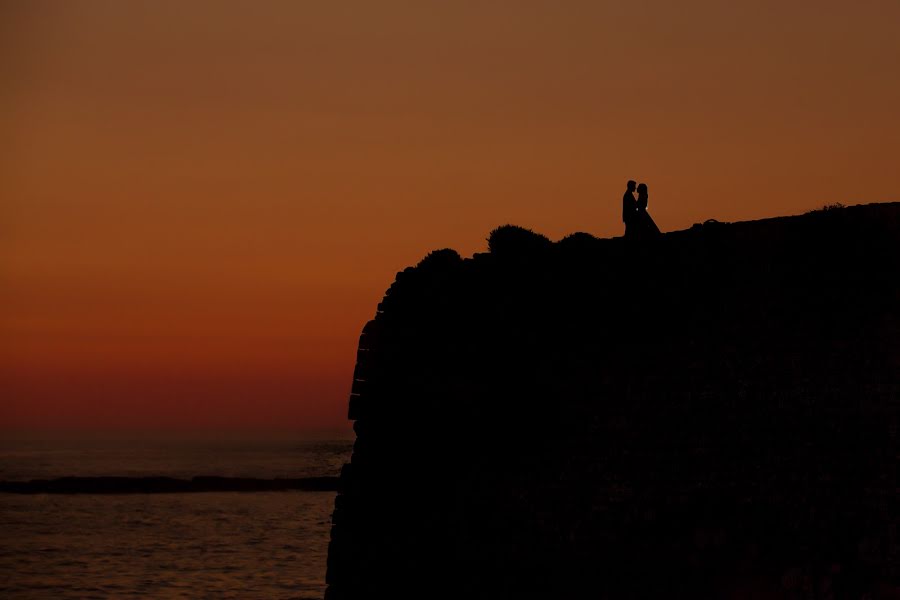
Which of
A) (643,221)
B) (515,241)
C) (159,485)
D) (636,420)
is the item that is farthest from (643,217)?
(159,485)

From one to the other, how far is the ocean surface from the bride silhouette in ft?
60.6

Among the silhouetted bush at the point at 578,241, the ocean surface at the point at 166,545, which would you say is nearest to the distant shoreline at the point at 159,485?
the ocean surface at the point at 166,545

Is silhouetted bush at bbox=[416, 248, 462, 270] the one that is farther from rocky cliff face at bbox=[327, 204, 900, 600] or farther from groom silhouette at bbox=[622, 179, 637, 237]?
groom silhouette at bbox=[622, 179, 637, 237]

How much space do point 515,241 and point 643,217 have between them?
4.90 ft

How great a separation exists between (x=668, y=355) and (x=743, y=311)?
924 millimetres

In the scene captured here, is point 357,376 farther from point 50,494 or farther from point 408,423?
point 50,494

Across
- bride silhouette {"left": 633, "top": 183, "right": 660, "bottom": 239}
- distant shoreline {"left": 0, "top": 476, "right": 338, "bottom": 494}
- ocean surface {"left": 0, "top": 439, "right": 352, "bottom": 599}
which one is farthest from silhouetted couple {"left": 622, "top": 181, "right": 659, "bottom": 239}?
distant shoreline {"left": 0, "top": 476, "right": 338, "bottom": 494}

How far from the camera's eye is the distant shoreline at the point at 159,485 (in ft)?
258

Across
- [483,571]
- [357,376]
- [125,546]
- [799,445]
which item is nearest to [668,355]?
[799,445]

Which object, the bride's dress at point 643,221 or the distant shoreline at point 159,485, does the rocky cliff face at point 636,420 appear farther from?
the distant shoreline at point 159,485

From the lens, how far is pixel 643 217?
15117mm

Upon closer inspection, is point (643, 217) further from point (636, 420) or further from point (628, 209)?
point (636, 420)

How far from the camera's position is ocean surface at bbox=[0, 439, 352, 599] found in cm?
3531

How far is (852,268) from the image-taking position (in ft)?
39.2
